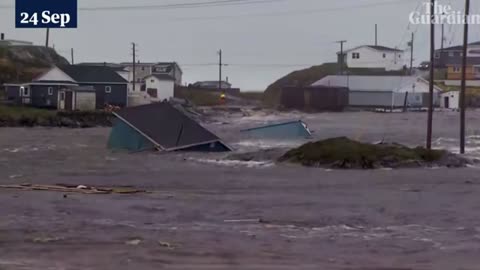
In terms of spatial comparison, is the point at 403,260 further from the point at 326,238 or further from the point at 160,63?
the point at 160,63

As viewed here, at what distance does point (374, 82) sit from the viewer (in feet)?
348

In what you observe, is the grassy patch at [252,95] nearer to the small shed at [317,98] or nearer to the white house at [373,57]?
the white house at [373,57]

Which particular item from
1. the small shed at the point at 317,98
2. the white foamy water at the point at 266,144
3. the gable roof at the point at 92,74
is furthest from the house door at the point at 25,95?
the white foamy water at the point at 266,144

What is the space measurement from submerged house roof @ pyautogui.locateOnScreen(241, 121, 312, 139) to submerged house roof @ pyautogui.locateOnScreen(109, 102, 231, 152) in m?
9.01

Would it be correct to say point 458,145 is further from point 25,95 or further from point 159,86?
point 159,86

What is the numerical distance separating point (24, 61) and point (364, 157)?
78.7 meters

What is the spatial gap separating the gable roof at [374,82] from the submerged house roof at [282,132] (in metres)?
51.5

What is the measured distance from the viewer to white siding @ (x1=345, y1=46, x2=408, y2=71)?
446 feet

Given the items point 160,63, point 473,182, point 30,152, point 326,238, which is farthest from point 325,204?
point 160,63

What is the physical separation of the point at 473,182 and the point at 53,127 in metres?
45.4

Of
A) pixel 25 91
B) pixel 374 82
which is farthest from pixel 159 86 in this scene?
pixel 25 91

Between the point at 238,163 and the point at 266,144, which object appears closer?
the point at 238,163

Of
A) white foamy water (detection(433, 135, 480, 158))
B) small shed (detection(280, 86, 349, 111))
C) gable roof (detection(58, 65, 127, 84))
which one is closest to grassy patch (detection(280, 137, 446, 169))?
white foamy water (detection(433, 135, 480, 158))

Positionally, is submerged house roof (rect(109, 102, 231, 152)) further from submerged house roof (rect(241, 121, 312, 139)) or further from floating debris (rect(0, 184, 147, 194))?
floating debris (rect(0, 184, 147, 194))
